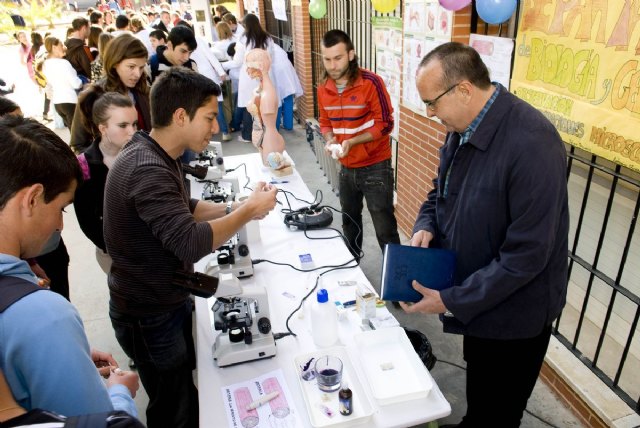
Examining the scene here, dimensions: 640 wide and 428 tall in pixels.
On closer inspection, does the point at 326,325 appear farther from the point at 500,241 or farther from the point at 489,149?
the point at 489,149

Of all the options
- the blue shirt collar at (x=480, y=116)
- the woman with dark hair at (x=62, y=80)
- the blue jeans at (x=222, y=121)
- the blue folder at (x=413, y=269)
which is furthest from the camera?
the blue jeans at (x=222, y=121)

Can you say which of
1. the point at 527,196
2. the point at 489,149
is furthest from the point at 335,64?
the point at 527,196

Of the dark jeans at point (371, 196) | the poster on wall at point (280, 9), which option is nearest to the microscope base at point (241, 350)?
the dark jeans at point (371, 196)

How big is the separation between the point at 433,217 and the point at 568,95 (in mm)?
878

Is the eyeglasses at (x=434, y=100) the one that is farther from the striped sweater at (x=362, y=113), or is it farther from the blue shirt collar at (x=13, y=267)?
the striped sweater at (x=362, y=113)

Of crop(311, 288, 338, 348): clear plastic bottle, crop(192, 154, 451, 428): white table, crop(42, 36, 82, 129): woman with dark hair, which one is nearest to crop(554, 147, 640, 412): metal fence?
crop(192, 154, 451, 428): white table

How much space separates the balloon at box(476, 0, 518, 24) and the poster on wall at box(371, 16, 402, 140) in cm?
166

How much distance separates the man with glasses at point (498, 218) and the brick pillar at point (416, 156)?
1506mm

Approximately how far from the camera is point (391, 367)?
1.55m

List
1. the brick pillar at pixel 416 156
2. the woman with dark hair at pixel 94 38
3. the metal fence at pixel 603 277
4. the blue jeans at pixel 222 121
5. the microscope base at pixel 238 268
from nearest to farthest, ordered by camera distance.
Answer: the microscope base at pixel 238 268 → the metal fence at pixel 603 277 → the brick pillar at pixel 416 156 → the woman with dark hair at pixel 94 38 → the blue jeans at pixel 222 121

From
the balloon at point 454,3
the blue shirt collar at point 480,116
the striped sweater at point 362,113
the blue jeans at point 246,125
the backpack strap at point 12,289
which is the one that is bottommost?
the blue jeans at point 246,125

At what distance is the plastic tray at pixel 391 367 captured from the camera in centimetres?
144

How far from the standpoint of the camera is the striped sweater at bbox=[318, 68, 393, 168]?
2844mm

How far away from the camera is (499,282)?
54.3 inches
